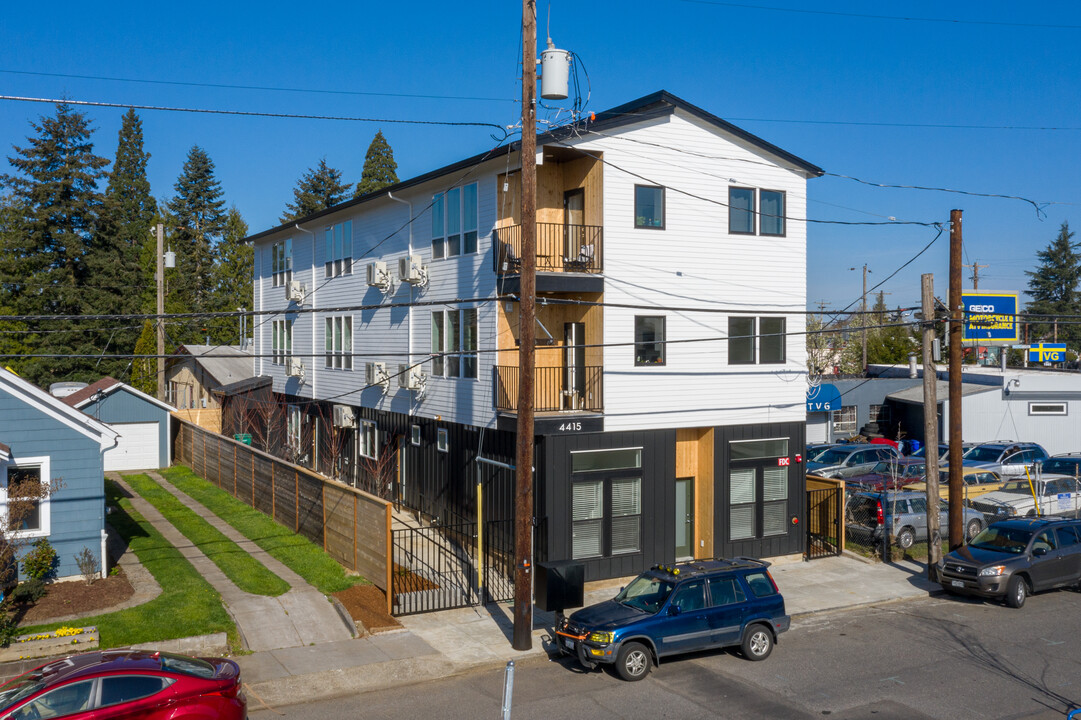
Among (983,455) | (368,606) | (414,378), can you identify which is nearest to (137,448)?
(414,378)

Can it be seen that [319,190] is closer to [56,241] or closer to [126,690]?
[56,241]

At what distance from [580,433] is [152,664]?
10.7 m

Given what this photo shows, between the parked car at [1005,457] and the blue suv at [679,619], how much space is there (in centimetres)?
2146

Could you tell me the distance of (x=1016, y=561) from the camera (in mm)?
18750

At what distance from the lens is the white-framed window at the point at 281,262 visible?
3409cm

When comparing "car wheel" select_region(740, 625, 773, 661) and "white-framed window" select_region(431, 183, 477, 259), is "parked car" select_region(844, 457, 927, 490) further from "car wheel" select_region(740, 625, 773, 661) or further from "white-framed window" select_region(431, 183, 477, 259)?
"white-framed window" select_region(431, 183, 477, 259)

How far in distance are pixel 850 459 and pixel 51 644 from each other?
27.7 metres

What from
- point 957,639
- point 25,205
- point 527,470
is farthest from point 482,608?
point 25,205

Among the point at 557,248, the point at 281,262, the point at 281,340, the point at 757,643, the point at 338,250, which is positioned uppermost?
the point at 281,262

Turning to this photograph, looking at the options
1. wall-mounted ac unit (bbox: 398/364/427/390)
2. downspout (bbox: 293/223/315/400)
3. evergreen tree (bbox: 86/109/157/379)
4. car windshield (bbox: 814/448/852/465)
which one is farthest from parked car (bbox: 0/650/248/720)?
evergreen tree (bbox: 86/109/157/379)

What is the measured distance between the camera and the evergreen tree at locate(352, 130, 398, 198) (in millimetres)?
70500

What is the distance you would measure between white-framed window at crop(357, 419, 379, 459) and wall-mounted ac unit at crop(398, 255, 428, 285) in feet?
19.5

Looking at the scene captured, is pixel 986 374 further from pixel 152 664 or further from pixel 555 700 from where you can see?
pixel 152 664

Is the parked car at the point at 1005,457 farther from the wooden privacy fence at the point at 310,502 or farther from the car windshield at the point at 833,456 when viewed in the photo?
the wooden privacy fence at the point at 310,502
